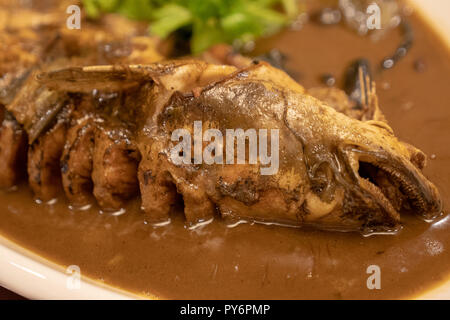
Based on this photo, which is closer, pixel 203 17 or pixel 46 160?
pixel 46 160

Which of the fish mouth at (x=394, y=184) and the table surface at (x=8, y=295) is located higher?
the fish mouth at (x=394, y=184)

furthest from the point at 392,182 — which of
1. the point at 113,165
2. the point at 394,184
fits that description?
the point at 113,165

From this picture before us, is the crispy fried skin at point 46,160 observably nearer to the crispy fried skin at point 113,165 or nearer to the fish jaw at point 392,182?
the crispy fried skin at point 113,165

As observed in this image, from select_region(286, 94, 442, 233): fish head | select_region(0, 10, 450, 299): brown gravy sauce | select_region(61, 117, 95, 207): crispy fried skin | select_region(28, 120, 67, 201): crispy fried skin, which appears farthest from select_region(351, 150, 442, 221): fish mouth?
select_region(28, 120, 67, 201): crispy fried skin

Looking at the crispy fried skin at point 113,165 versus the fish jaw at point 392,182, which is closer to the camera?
the fish jaw at point 392,182

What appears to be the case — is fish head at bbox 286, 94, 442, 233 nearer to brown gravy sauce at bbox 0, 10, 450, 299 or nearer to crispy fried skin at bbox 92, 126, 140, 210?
brown gravy sauce at bbox 0, 10, 450, 299

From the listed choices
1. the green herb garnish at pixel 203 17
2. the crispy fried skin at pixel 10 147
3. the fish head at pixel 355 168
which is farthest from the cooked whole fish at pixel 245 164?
the green herb garnish at pixel 203 17

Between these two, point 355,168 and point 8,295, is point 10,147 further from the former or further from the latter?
point 355,168
